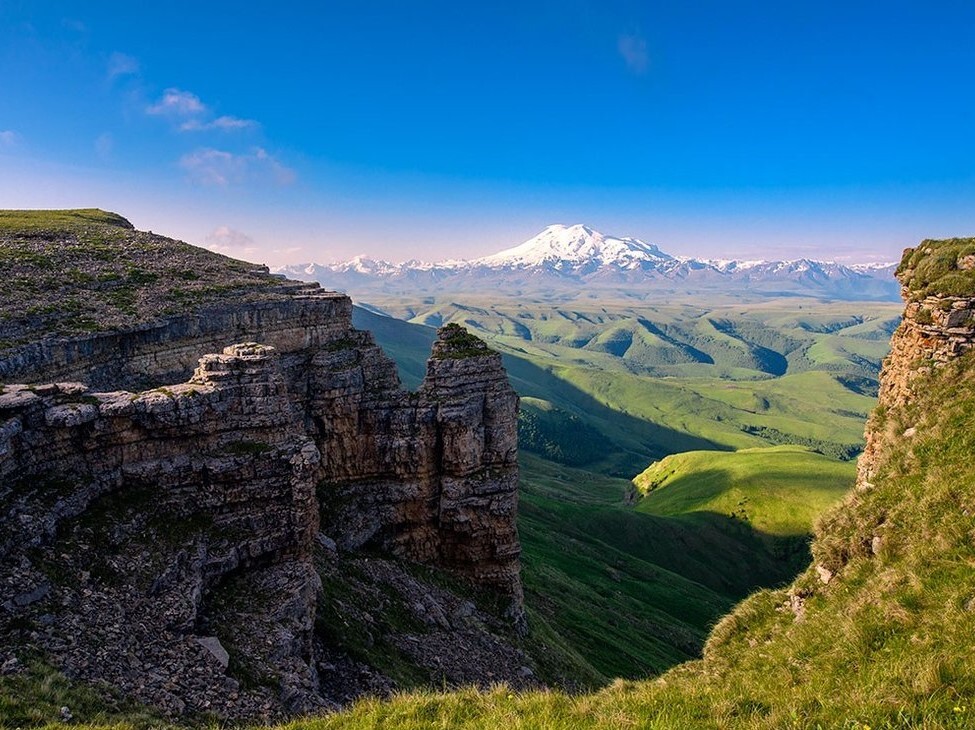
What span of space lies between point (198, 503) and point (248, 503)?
119 inches

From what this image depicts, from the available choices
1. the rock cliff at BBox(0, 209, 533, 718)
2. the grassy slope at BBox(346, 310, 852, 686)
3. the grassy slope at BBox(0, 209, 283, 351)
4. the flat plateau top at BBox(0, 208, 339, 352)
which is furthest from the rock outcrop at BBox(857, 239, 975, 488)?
the grassy slope at BBox(0, 209, 283, 351)

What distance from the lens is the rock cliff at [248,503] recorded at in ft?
92.0

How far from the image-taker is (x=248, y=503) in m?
37.5

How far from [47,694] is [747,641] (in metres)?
29.5

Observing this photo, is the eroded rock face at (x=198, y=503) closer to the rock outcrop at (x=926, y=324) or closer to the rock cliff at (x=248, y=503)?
the rock cliff at (x=248, y=503)

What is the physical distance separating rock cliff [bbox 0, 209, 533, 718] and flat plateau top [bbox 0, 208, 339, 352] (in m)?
0.73

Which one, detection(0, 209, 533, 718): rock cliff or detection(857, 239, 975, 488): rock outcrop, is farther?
detection(857, 239, 975, 488): rock outcrop

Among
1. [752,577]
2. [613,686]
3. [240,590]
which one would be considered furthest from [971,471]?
[752,577]

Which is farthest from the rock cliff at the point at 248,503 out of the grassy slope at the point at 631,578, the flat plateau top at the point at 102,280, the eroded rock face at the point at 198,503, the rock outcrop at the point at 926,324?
the rock outcrop at the point at 926,324

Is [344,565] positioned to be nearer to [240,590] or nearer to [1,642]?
[240,590]

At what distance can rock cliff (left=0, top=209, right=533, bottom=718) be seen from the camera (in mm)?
28047

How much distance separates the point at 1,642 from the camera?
23469mm

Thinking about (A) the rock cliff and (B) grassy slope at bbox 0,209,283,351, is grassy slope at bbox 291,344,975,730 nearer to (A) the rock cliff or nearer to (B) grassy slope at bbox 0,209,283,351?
(A) the rock cliff

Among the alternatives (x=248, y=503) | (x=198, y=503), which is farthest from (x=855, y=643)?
(x=198, y=503)
